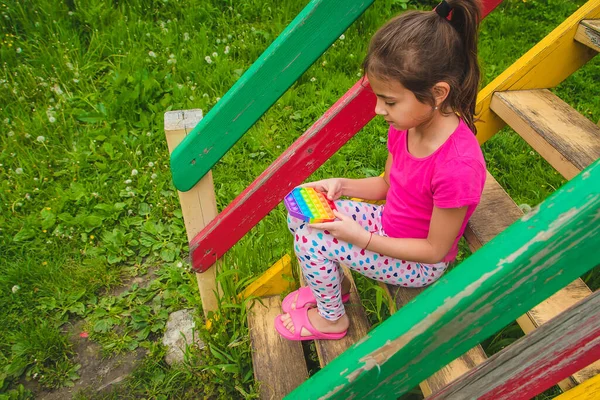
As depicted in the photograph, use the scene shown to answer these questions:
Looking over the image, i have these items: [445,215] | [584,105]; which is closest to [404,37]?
[445,215]

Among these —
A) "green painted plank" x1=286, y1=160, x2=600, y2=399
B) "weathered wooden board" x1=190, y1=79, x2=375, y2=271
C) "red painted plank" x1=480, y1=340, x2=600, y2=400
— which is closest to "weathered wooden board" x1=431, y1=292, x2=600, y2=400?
"red painted plank" x1=480, y1=340, x2=600, y2=400

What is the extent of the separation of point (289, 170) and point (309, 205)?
21 cm

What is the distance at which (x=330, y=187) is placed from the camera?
185 centimetres

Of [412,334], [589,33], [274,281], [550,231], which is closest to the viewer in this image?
[550,231]

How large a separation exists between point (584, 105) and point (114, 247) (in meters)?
3.29

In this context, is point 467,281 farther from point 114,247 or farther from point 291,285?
point 114,247

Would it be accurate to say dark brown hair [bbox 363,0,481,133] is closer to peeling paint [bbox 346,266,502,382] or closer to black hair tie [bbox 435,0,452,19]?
black hair tie [bbox 435,0,452,19]

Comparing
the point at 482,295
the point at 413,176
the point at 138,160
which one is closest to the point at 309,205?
the point at 413,176

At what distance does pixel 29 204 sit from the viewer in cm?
296

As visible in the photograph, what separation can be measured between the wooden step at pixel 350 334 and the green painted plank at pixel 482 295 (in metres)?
0.94

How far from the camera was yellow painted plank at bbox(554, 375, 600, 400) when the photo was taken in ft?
3.86

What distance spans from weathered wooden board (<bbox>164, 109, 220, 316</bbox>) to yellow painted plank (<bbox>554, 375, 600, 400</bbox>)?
1.30m

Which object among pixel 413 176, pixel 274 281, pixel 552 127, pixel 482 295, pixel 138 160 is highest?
pixel 482 295

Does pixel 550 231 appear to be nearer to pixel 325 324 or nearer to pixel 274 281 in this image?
pixel 325 324
